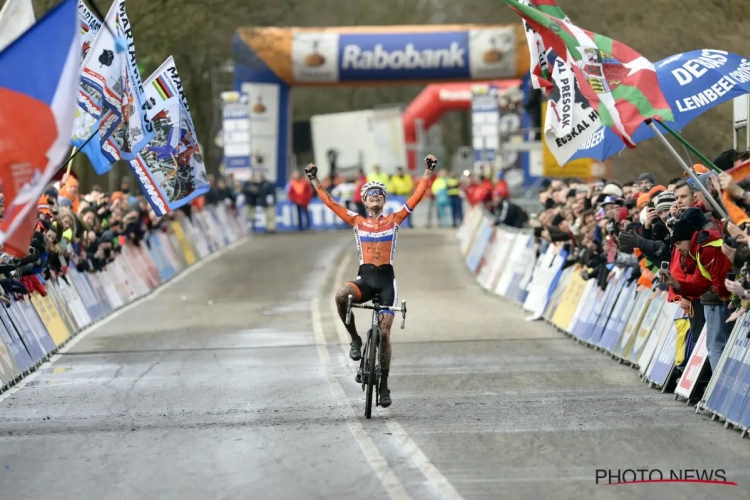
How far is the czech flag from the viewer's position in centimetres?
988

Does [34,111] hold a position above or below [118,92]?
above

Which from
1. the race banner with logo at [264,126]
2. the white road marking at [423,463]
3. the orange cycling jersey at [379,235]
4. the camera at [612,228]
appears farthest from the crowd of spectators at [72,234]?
the race banner with logo at [264,126]

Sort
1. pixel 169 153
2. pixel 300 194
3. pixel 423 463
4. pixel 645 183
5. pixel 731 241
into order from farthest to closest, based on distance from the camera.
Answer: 1. pixel 300 194
2. pixel 645 183
3. pixel 169 153
4. pixel 731 241
5. pixel 423 463

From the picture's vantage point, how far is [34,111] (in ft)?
34.3

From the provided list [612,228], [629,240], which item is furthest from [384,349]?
[612,228]

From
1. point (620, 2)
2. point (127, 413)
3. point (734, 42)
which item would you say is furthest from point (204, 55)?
point (127, 413)

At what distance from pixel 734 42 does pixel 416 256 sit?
1525 cm

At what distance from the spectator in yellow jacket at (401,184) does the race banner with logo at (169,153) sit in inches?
1293

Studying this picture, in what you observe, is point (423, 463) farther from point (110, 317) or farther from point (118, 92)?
point (110, 317)

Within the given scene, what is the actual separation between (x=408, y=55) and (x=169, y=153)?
87.8 ft

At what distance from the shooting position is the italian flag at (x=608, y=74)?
12.5 meters

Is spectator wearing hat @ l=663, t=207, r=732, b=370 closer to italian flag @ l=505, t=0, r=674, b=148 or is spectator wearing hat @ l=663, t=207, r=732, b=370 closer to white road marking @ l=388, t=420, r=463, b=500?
italian flag @ l=505, t=0, r=674, b=148

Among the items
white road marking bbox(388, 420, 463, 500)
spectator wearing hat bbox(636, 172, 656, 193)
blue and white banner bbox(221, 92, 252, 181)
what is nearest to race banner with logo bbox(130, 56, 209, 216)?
spectator wearing hat bbox(636, 172, 656, 193)

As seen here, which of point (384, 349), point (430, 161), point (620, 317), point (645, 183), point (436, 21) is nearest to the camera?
point (384, 349)
